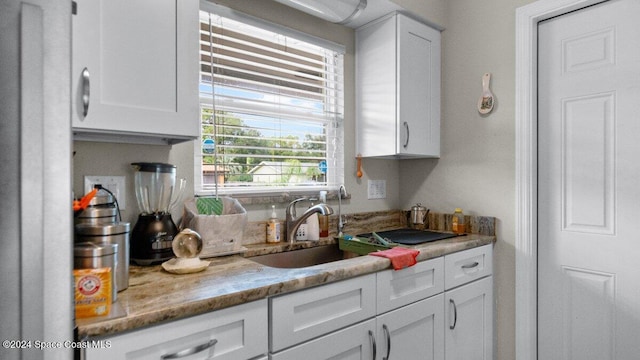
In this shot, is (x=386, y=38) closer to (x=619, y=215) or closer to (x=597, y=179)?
(x=597, y=179)

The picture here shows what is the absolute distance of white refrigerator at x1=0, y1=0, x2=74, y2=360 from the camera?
2.08 feet

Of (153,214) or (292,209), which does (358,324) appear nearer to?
(292,209)

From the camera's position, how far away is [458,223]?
2.21 metres

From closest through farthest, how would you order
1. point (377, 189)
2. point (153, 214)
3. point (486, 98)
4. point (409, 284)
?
point (153, 214) → point (409, 284) → point (486, 98) → point (377, 189)

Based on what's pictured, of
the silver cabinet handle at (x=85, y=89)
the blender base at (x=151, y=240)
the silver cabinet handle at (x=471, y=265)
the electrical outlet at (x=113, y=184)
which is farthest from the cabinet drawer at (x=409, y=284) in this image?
the silver cabinet handle at (x=85, y=89)

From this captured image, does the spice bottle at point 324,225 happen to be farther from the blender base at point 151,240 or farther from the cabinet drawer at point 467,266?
the blender base at point 151,240

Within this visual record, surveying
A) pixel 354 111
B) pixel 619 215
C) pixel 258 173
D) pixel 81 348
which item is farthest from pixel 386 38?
pixel 81 348

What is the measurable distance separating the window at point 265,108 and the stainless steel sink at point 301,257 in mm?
351

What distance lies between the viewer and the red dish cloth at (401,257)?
57.5 inches

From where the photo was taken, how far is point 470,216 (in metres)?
2.21

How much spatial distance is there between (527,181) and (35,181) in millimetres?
2143

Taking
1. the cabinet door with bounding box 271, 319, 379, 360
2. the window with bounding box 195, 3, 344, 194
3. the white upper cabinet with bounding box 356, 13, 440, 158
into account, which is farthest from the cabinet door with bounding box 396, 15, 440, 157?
the cabinet door with bounding box 271, 319, 379, 360

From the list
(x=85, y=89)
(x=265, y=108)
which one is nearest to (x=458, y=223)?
(x=265, y=108)

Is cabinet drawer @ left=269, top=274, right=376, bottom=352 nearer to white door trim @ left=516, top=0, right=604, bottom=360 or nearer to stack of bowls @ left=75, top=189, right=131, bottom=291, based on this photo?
stack of bowls @ left=75, top=189, right=131, bottom=291
